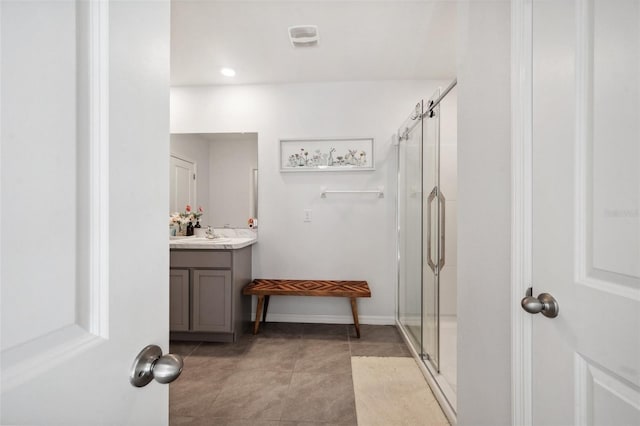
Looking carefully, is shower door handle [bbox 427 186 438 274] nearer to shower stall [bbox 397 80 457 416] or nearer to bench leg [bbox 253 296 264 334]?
shower stall [bbox 397 80 457 416]

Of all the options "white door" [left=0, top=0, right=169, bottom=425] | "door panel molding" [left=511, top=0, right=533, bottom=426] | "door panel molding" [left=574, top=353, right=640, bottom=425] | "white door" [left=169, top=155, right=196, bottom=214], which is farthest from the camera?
"white door" [left=169, top=155, right=196, bottom=214]

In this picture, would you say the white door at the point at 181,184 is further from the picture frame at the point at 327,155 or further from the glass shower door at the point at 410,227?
the glass shower door at the point at 410,227

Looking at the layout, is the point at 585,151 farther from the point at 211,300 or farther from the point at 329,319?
the point at 329,319

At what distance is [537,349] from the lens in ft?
2.91

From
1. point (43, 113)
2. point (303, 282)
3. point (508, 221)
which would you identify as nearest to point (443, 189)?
point (508, 221)

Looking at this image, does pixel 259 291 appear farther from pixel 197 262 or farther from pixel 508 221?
pixel 508 221

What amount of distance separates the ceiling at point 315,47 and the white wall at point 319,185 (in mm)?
176

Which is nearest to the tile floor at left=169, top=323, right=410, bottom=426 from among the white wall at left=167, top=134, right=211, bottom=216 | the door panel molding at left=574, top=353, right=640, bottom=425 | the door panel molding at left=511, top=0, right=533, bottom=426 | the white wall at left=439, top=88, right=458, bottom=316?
the white wall at left=439, top=88, right=458, bottom=316

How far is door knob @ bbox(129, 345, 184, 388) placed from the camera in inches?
17.6

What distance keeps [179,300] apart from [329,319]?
1441 millimetres

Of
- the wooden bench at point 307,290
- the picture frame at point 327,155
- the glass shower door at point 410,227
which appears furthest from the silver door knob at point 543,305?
the picture frame at point 327,155

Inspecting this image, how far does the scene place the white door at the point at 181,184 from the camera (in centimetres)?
296

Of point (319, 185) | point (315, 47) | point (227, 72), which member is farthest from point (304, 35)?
point (319, 185)

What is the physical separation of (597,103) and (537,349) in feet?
2.29
